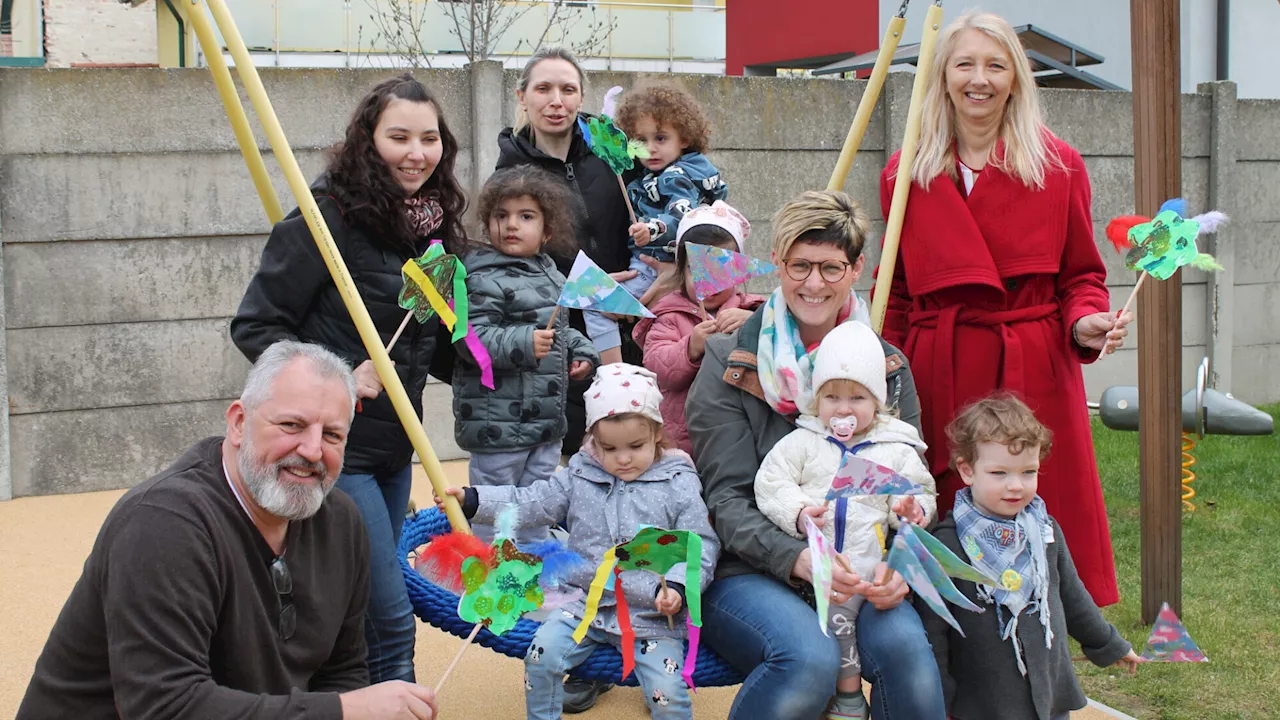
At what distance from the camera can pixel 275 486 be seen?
225 centimetres

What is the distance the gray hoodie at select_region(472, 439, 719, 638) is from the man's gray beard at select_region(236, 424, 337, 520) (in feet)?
2.59

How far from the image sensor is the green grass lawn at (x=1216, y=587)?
3.83 meters

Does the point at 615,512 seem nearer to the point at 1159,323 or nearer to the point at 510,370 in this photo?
the point at 510,370

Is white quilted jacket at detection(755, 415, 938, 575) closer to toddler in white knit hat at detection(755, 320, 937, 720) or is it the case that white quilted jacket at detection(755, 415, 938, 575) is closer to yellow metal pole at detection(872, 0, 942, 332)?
toddler in white knit hat at detection(755, 320, 937, 720)

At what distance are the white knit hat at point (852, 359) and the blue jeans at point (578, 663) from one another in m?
0.69

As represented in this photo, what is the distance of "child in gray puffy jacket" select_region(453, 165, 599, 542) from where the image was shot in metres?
3.56

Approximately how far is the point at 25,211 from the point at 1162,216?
4.84 m

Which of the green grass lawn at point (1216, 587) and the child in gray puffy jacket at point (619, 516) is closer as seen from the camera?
the child in gray puffy jacket at point (619, 516)

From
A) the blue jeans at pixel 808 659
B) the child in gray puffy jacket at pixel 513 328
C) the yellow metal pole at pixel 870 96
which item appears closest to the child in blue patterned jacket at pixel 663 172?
the child in gray puffy jacket at pixel 513 328

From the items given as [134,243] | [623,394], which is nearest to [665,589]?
[623,394]

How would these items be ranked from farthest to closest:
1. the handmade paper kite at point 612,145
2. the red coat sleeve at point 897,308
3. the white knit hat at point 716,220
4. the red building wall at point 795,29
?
the red building wall at point 795,29
the handmade paper kite at point 612,145
the white knit hat at point 716,220
the red coat sleeve at point 897,308

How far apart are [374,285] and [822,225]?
1076 mm

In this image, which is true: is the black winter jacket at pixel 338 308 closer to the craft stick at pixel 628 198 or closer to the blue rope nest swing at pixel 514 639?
the blue rope nest swing at pixel 514 639

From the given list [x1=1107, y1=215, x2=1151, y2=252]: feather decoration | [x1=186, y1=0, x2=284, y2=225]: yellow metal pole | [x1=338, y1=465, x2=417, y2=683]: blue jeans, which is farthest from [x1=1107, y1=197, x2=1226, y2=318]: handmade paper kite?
[x1=186, y1=0, x2=284, y2=225]: yellow metal pole
